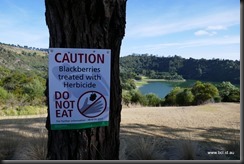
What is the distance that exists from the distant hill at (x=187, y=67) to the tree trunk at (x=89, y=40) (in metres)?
30.5

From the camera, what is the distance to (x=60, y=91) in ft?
9.29

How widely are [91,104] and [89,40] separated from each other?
58 centimetres

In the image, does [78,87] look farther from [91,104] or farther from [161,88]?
[161,88]

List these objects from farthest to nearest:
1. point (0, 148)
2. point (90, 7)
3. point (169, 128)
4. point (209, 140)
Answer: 1. point (169, 128)
2. point (209, 140)
3. point (0, 148)
4. point (90, 7)

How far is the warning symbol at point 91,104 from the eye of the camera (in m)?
2.91

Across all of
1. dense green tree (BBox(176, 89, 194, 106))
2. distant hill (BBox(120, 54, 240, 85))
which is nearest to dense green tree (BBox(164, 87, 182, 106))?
dense green tree (BBox(176, 89, 194, 106))

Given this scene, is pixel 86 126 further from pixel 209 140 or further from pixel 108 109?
pixel 209 140

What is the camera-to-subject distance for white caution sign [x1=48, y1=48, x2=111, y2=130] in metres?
2.82

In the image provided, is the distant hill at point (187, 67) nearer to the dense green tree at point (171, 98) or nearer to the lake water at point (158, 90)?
the lake water at point (158, 90)

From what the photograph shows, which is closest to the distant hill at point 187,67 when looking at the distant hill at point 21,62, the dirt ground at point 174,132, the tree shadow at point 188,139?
the distant hill at point 21,62

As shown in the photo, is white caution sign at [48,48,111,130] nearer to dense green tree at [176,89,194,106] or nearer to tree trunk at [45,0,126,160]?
tree trunk at [45,0,126,160]

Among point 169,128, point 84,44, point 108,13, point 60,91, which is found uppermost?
point 108,13

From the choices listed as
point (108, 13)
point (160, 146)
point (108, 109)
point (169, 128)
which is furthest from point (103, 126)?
point (169, 128)

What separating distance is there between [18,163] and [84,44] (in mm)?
1635
